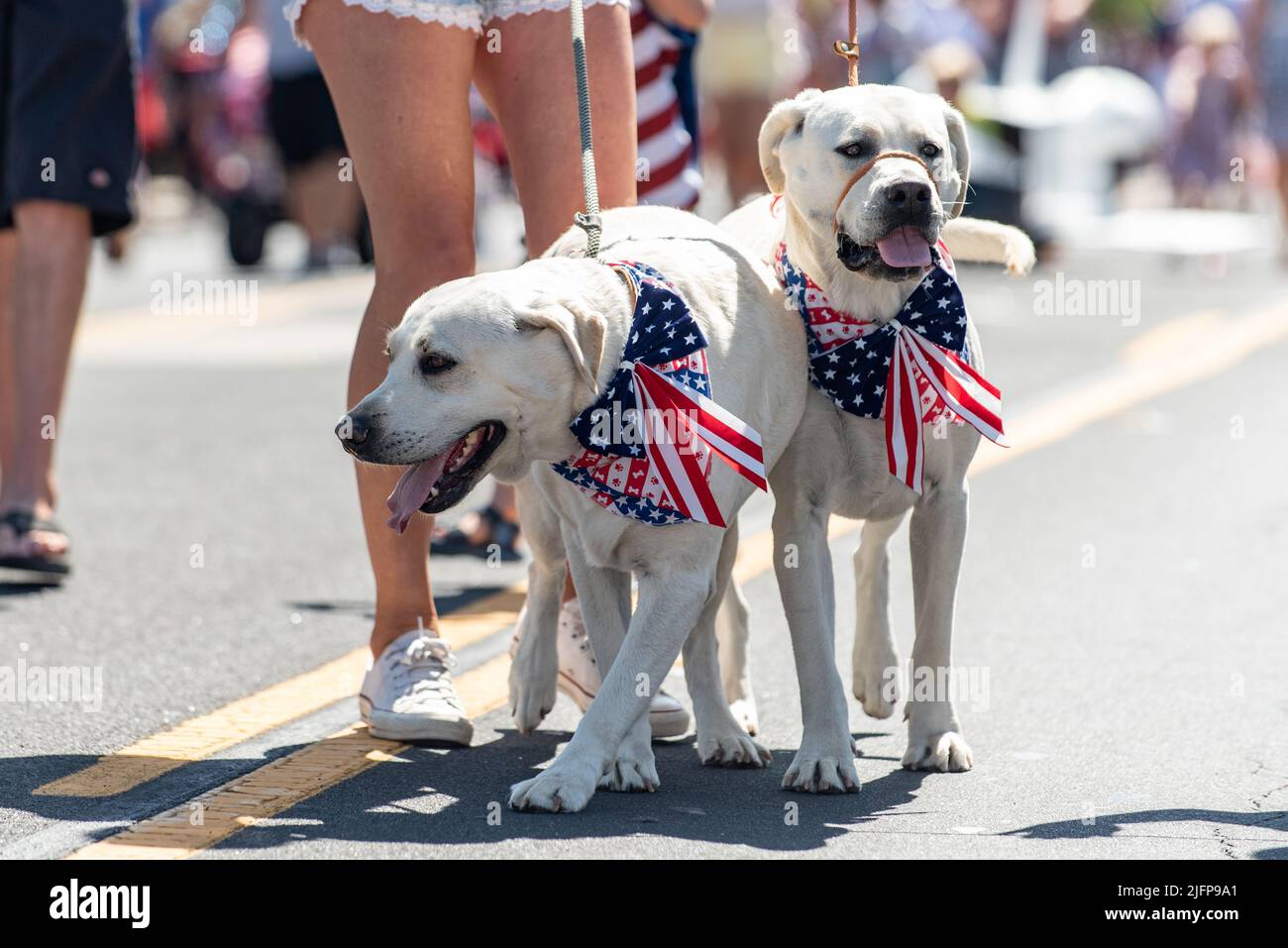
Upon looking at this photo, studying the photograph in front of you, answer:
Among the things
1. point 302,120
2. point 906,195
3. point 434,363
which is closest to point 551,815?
point 434,363

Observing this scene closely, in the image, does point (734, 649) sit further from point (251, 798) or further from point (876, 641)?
point (251, 798)

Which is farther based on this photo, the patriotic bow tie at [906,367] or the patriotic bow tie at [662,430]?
the patriotic bow tie at [906,367]

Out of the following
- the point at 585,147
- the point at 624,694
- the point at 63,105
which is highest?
the point at 63,105

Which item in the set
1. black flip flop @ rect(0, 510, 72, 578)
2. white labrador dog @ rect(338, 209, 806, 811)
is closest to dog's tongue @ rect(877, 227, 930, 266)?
white labrador dog @ rect(338, 209, 806, 811)

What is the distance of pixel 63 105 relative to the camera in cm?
610

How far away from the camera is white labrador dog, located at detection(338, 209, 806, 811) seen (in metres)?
3.75

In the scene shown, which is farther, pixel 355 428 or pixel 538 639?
pixel 538 639

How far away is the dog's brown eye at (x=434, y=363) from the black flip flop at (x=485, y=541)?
272 cm

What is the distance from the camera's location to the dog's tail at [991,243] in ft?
14.9

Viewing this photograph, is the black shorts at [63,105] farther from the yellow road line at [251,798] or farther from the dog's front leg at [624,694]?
the dog's front leg at [624,694]

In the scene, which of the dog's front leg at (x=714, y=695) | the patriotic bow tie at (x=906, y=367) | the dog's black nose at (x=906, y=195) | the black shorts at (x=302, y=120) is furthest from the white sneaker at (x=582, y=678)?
the black shorts at (x=302, y=120)

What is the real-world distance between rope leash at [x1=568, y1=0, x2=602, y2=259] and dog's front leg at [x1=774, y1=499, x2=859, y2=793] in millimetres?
609

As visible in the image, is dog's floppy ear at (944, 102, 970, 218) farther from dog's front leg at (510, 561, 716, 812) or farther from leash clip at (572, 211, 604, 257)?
dog's front leg at (510, 561, 716, 812)

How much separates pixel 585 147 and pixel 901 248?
26.9 inches
